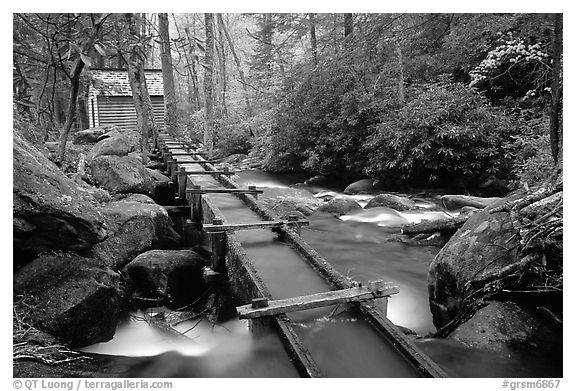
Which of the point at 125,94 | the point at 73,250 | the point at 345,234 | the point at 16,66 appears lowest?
the point at 345,234

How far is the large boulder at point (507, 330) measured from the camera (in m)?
3.13

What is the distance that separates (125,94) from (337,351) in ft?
67.0

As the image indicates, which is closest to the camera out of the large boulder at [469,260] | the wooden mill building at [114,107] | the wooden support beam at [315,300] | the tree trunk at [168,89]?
the wooden support beam at [315,300]

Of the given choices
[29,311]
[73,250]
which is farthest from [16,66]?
[29,311]

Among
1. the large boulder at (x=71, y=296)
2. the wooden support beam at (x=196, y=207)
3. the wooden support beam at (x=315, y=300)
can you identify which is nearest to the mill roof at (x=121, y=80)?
the wooden support beam at (x=196, y=207)

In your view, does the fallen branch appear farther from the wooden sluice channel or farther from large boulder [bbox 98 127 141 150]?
large boulder [bbox 98 127 141 150]

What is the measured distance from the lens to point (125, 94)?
20.5 m

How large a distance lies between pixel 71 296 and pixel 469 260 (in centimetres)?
370

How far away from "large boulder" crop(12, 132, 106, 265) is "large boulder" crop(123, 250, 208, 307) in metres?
1.06

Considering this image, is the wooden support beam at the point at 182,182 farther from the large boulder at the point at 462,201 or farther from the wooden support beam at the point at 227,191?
the large boulder at the point at 462,201

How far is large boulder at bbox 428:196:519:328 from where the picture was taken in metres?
3.70

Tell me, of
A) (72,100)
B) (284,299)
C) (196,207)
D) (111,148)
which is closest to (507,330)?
(284,299)

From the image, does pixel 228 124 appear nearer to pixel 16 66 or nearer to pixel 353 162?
pixel 353 162

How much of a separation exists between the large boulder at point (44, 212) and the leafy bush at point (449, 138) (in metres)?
8.67
